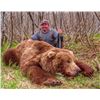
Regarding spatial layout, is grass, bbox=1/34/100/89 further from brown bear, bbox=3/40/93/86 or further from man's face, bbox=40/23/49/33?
man's face, bbox=40/23/49/33

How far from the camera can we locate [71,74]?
365 cm

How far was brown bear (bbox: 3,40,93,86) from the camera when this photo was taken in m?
3.64

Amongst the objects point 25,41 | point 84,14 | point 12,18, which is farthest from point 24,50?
point 84,14

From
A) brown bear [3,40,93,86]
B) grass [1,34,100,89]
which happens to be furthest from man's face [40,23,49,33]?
grass [1,34,100,89]

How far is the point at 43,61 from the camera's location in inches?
146

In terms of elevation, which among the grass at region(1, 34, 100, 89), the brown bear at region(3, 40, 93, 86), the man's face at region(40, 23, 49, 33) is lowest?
the grass at region(1, 34, 100, 89)

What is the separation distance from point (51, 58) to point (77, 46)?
0.27m

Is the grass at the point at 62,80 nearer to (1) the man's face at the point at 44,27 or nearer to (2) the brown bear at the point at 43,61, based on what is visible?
(2) the brown bear at the point at 43,61

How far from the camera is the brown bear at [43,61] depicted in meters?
→ 3.64

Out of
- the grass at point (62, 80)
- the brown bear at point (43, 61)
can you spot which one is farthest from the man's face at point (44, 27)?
the grass at point (62, 80)

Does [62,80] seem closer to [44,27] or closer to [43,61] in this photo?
[43,61]
